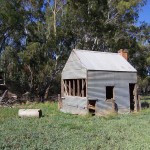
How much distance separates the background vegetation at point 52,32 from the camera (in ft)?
120

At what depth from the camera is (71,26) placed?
38.7 meters

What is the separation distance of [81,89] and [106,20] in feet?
63.8

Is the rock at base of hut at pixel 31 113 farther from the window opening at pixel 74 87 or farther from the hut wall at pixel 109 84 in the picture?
the window opening at pixel 74 87

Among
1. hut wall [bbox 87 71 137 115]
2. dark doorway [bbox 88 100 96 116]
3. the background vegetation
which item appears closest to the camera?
dark doorway [bbox 88 100 96 116]

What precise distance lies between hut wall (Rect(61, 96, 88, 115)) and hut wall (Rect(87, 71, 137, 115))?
2.71ft

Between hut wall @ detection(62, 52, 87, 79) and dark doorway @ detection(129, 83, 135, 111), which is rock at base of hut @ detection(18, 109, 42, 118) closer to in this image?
hut wall @ detection(62, 52, 87, 79)

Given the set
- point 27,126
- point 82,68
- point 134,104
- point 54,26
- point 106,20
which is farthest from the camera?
point 106,20

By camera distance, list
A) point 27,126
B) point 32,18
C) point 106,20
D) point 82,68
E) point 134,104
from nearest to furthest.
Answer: point 27,126 < point 82,68 < point 134,104 < point 32,18 < point 106,20

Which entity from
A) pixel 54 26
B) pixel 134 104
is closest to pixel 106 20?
pixel 54 26

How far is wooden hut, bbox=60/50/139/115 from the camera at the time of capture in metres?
23.9

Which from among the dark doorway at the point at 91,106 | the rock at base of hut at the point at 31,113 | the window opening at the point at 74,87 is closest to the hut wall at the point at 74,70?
the window opening at the point at 74,87

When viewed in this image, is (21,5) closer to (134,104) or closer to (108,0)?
(108,0)

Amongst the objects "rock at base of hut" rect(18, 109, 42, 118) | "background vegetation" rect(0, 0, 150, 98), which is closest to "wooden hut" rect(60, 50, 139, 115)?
"rock at base of hut" rect(18, 109, 42, 118)

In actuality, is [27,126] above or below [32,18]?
below
